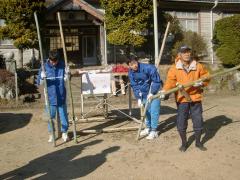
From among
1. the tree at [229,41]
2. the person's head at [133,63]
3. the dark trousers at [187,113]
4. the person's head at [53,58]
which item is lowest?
the dark trousers at [187,113]

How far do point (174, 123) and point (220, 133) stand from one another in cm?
147

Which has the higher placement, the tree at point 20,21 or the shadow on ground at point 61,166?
the tree at point 20,21

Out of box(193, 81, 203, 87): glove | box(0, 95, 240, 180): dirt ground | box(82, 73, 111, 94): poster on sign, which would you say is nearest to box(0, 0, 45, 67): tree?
box(0, 95, 240, 180): dirt ground

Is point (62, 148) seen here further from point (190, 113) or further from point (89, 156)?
point (190, 113)

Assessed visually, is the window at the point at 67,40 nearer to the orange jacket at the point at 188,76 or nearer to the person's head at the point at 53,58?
the person's head at the point at 53,58

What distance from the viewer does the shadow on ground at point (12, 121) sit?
10594mm

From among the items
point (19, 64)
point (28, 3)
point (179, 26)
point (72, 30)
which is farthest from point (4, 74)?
point (179, 26)

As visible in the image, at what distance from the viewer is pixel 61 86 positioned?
29.0 feet

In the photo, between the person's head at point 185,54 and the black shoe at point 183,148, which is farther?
the black shoe at point 183,148

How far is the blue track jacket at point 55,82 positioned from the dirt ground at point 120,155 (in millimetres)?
881

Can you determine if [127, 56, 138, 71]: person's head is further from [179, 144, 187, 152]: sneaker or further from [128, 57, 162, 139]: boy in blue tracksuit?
[179, 144, 187, 152]: sneaker

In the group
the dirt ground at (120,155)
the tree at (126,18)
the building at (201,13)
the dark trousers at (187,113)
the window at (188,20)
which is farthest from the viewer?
the window at (188,20)

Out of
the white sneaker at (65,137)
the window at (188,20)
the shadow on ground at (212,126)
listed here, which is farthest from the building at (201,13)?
the white sneaker at (65,137)

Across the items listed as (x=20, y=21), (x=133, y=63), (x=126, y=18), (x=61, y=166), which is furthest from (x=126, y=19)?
(x=61, y=166)
